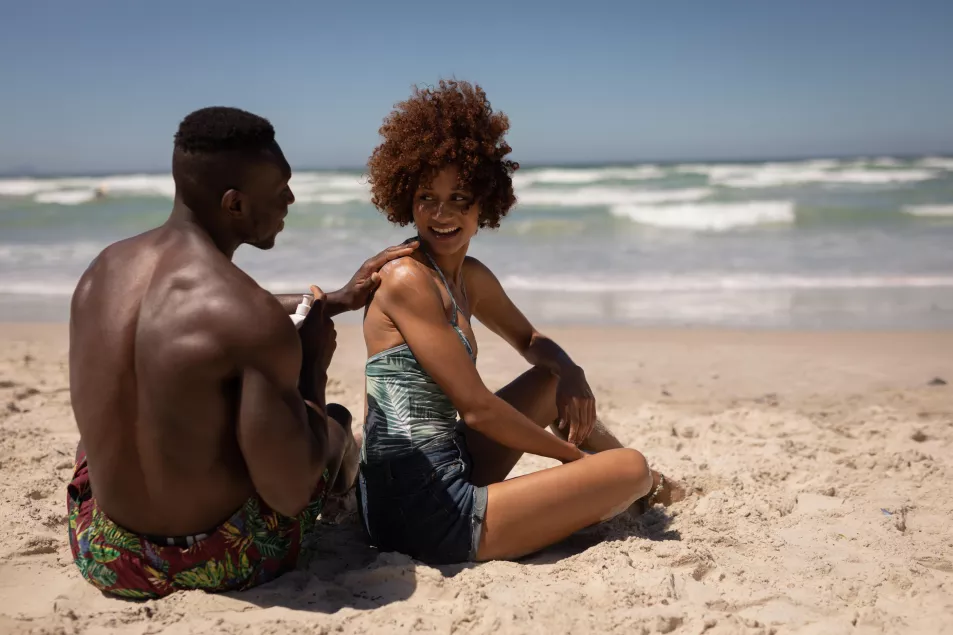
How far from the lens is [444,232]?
2887 millimetres

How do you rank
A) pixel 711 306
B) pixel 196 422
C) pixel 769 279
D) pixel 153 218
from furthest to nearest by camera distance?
pixel 153 218 → pixel 769 279 → pixel 711 306 → pixel 196 422

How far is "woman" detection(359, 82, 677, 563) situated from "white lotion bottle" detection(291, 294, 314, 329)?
0.22 meters

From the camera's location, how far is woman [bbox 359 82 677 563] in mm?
2664

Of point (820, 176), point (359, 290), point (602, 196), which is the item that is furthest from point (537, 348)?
point (820, 176)

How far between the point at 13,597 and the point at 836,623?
2.48 meters

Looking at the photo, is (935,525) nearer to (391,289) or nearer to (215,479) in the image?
(391,289)

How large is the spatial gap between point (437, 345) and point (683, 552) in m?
1.10

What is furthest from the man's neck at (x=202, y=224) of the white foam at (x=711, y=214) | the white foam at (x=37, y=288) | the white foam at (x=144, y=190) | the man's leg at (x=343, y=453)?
the white foam at (x=144, y=190)

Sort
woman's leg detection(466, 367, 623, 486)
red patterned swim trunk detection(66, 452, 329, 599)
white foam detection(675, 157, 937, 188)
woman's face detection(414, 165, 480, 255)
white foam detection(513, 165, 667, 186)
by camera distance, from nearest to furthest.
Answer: red patterned swim trunk detection(66, 452, 329, 599), woman's face detection(414, 165, 480, 255), woman's leg detection(466, 367, 623, 486), white foam detection(675, 157, 937, 188), white foam detection(513, 165, 667, 186)

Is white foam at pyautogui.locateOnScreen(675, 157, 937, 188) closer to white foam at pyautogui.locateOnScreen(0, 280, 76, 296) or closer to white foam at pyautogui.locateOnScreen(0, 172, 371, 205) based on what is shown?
white foam at pyautogui.locateOnScreen(0, 172, 371, 205)

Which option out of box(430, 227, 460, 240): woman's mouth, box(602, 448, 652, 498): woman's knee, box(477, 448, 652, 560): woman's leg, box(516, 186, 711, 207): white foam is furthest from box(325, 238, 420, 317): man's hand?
box(516, 186, 711, 207): white foam

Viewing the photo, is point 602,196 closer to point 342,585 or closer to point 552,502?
point 552,502

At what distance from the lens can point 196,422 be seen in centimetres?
210

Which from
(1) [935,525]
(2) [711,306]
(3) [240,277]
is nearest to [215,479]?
(3) [240,277]
